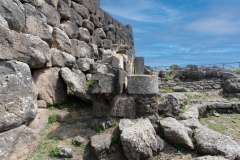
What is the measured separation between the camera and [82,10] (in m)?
7.36

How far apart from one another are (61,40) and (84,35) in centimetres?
151

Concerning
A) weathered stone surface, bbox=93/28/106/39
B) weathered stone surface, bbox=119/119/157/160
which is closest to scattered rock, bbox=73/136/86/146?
weathered stone surface, bbox=119/119/157/160

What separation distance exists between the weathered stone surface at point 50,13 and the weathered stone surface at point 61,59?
0.76 metres

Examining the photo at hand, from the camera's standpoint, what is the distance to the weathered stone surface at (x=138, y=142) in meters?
3.90

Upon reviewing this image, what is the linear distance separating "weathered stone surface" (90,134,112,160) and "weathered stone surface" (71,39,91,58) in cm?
330

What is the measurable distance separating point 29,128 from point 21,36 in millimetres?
1905

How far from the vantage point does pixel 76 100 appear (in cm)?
604

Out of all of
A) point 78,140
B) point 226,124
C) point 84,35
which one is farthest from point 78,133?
point 226,124

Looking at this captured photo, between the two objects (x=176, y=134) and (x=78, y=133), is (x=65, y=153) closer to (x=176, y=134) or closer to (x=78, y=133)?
(x=78, y=133)

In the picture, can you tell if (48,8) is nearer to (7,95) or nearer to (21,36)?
(21,36)

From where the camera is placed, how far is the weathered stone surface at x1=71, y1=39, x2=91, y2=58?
676cm

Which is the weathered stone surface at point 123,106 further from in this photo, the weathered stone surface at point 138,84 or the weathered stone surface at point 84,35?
the weathered stone surface at point 84,35

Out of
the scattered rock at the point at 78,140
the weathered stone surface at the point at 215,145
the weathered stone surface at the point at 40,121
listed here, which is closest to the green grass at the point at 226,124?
the weathered stone surface at the point at 215,145

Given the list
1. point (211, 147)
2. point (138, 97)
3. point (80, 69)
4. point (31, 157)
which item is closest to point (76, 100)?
point (80, 69)
